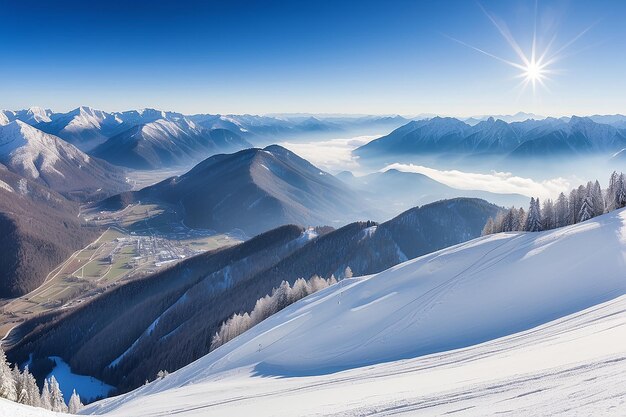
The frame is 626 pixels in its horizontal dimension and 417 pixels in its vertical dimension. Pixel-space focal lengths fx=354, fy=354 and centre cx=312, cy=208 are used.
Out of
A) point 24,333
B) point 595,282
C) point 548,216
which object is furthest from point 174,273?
point 595,282

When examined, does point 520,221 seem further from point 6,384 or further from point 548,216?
point 6,384

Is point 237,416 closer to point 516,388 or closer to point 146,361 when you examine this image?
point 516,388

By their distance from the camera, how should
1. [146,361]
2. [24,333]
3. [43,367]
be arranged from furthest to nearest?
[24,333], [43,367], [146,361]

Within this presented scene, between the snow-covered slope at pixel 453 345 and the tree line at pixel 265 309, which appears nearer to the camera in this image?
the snow-covered slope at pixel 453 345

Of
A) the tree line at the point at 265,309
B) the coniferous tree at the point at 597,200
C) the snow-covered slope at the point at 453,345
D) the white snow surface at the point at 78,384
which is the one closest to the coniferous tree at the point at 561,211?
the coniferous tree at the point at 597,200

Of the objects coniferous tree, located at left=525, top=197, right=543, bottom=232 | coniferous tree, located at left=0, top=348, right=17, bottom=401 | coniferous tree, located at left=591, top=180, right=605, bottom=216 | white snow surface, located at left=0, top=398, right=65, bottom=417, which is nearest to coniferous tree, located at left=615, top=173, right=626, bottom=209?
coniferous tree, located at left=591, top=180, right=605, bottom=216

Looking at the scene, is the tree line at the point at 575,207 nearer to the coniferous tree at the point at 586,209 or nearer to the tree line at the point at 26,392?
the coniferous tree at the point at 586,209

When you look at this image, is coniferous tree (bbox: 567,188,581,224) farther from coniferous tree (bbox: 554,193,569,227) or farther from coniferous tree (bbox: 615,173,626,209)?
coniferous tree (bbox: 615,173,626,209)

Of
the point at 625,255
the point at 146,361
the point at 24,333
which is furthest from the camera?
the point at 24,333
